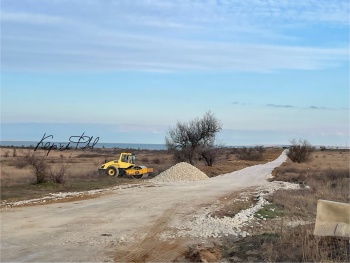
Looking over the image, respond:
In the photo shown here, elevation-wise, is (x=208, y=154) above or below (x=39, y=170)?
above

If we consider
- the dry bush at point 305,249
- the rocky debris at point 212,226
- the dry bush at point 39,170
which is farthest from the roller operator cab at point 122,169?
the dry bush at point 305,249

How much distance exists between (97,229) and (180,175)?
23.6m

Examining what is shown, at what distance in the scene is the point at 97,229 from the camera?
1433cm

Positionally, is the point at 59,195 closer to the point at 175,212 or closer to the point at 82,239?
the point at 175,212

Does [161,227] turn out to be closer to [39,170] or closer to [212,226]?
[212,226]

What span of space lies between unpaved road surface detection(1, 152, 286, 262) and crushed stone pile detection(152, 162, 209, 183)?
44.0 ft

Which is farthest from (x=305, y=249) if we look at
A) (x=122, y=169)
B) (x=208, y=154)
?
(x=208, y=154)

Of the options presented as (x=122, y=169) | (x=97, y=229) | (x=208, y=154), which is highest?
(x=208, y=154)

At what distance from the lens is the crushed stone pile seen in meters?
36.6

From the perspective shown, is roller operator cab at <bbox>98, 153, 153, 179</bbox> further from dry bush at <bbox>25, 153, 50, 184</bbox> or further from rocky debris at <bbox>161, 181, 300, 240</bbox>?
rocky debris at <bbox>161, 181, 300, 240</bbox>

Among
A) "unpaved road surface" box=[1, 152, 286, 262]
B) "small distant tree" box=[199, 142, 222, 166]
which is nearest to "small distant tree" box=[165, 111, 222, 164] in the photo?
"small distant tree" box=[199, 142, 222, 166]

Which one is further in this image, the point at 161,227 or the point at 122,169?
the point at 122,169

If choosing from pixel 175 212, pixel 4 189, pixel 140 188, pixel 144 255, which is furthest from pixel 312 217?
pixel 4 189

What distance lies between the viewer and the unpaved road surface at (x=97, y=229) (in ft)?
36.2
